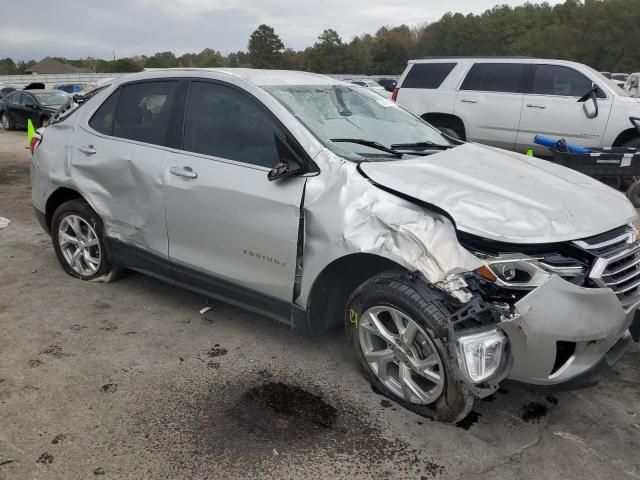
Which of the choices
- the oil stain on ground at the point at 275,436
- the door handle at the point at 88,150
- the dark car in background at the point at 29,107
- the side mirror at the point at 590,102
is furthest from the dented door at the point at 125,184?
the dark car in background at the point at 29,107

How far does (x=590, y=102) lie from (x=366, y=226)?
715cm

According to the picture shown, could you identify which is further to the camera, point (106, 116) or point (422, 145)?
point (106, 116)

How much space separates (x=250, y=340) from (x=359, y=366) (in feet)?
2.97

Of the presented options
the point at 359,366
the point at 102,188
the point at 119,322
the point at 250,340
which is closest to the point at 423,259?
the point at 359,366

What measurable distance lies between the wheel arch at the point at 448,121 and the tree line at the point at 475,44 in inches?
2228

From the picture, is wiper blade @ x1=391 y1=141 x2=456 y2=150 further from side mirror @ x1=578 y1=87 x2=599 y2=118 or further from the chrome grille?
side mirror @ x1=578 y1=87 x2=599 y2=118

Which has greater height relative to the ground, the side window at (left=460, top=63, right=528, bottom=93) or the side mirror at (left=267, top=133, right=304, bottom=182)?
the side window at (left=460, top=63, right=528, bottom=93)

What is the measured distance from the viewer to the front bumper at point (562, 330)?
2539 mm

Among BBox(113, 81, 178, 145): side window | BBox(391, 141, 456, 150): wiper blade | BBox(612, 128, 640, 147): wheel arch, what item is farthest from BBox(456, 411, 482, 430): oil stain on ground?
BBox(612, 128, 640, 147): wheel arch

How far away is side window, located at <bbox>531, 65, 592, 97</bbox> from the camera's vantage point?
868cm

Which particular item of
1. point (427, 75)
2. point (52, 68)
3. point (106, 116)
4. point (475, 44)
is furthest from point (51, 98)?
point (52, 68)

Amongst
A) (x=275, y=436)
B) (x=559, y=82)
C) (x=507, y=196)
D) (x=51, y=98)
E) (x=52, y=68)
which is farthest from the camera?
(x=52, y=68)

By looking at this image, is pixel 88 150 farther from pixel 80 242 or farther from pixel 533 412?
pixel 533 412

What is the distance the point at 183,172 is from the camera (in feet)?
12.0
